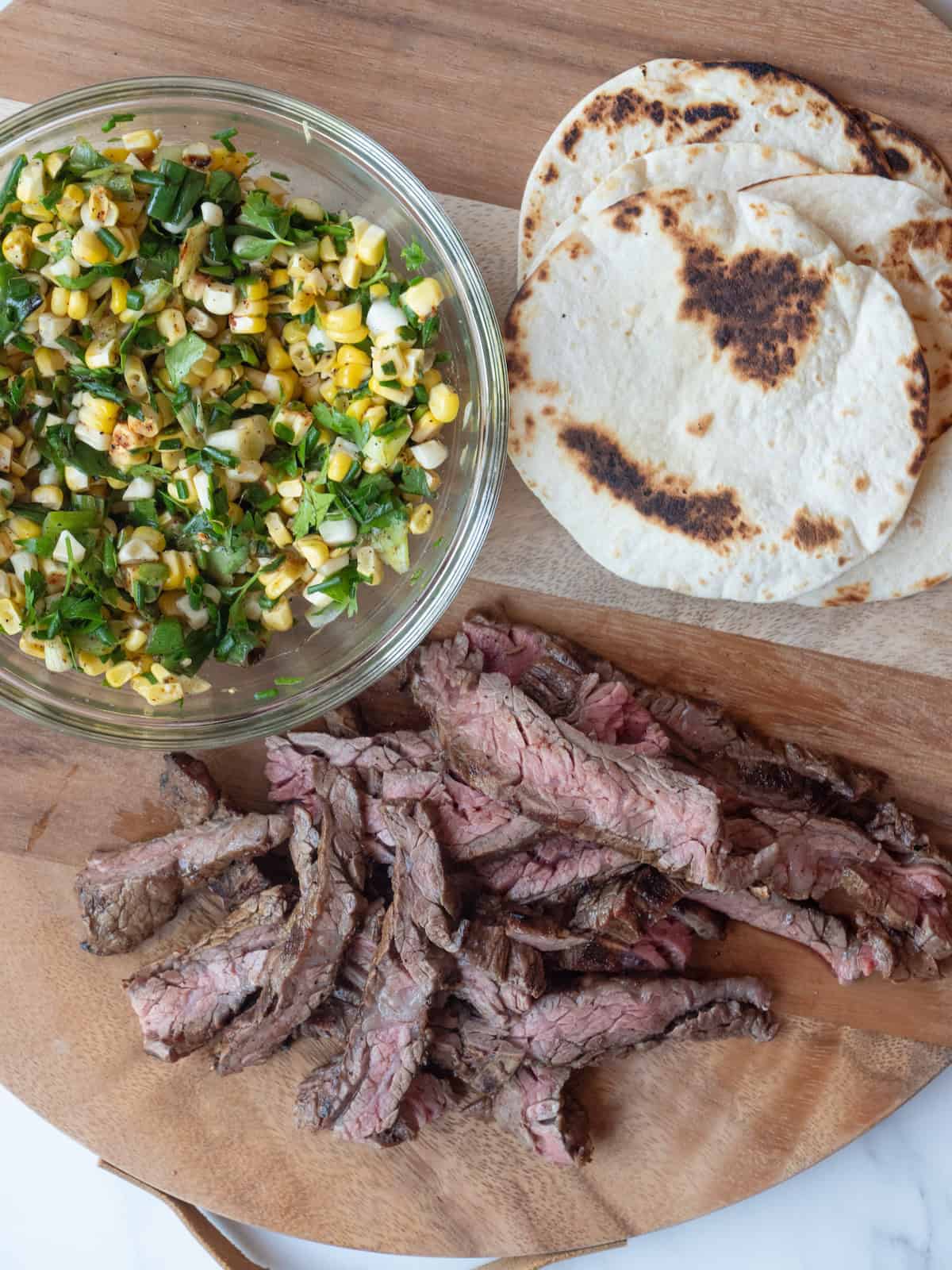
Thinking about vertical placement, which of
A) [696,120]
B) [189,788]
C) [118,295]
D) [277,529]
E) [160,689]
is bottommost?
[189,788]

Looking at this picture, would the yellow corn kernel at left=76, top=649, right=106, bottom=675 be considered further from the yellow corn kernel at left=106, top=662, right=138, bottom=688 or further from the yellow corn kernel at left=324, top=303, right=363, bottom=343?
the yellow corn kernel at left=324, top=303, right=363, bottom=343

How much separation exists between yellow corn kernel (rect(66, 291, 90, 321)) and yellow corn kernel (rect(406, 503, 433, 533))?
931mm

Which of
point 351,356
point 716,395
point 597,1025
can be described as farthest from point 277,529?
point 597,1025

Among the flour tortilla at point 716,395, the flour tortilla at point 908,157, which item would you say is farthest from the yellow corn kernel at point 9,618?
the flour tortilla at point 908,157

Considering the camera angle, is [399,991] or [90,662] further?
[399,991]

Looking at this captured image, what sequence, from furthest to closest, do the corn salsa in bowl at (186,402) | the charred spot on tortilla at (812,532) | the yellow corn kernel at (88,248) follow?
1. the charred spot on tortilla at (812,532)
2. the corn salsa in bowl at (186,402)
3. the yellow corn kernel at (88,248)

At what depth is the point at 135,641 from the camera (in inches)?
104

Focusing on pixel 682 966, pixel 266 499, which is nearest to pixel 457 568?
pixel 266 499

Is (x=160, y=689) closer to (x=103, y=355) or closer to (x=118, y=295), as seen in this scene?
(x=103, y=355)

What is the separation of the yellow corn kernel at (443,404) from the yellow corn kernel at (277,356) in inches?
14.7

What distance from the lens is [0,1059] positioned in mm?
3127

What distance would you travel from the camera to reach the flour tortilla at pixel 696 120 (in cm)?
285

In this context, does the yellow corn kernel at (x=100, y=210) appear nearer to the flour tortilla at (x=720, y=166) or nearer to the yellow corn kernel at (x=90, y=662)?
the yellow corn kernel at (x=90, y=662)

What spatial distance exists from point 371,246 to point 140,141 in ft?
1.97
